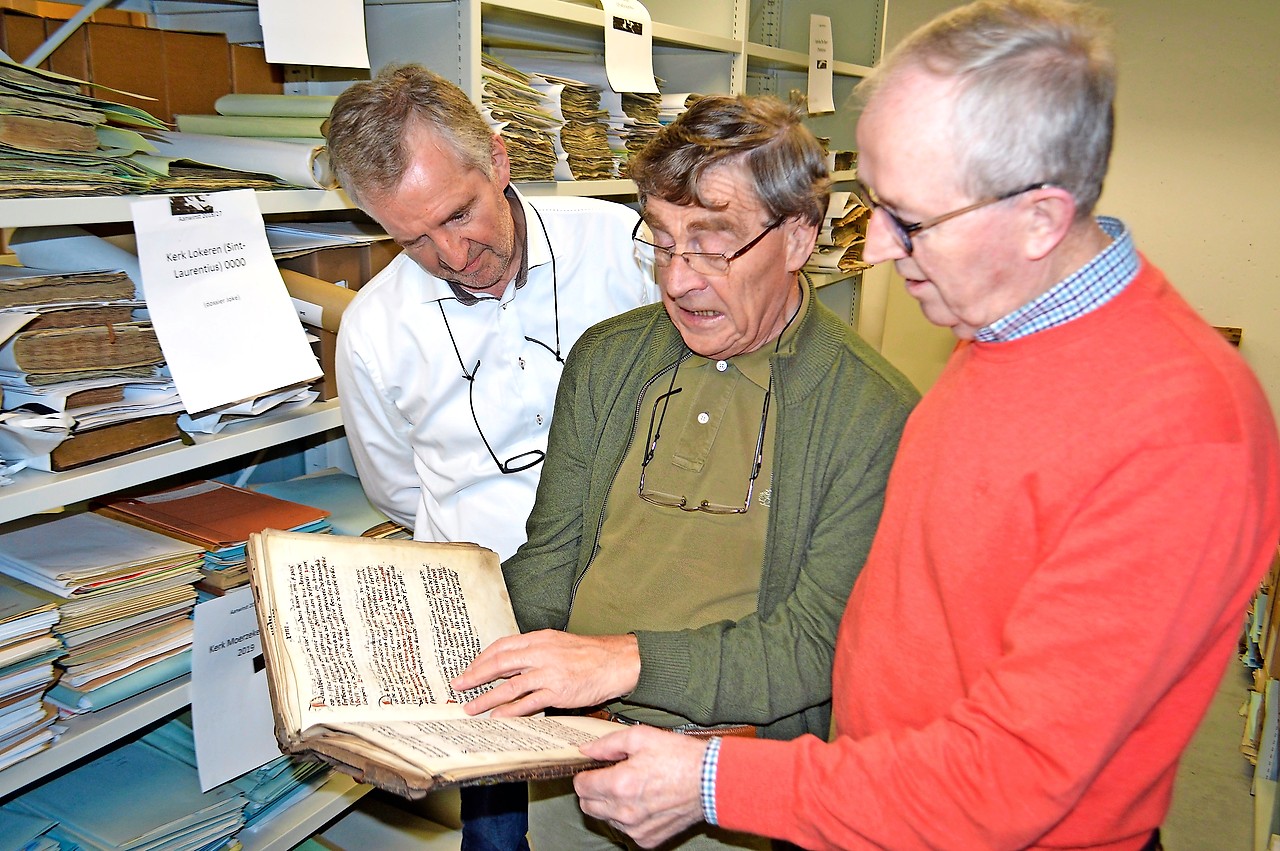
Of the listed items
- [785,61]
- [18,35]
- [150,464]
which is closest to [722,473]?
[150,464]

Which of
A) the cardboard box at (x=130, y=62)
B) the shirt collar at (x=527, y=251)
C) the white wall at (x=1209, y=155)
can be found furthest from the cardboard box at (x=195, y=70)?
the white wall at (x=1209, y=155)

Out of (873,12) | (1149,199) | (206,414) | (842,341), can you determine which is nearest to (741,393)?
(842,341)

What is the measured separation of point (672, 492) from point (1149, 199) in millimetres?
3660

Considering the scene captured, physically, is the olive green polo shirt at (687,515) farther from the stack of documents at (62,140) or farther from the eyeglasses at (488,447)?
the stack of documents at (62,140)

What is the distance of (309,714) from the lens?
923 millimetres

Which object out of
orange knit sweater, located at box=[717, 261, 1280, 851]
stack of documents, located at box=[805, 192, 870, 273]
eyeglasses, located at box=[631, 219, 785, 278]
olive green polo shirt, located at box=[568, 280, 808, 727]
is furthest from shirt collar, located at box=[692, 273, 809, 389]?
stack of documents, located at box=[805, 192, 870, 273]

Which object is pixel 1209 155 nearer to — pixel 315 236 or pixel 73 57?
pixel 315 236

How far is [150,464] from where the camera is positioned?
1261mm

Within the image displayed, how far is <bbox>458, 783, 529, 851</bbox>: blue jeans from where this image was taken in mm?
1622

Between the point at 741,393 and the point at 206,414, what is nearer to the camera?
the point at 741,393

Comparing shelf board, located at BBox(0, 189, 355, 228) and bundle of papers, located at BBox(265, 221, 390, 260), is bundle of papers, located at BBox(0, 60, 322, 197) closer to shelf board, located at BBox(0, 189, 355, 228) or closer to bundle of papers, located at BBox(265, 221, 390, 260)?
shelf board, located at BBox(0, 189, 355, 228)

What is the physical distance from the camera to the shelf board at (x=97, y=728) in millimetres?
1183

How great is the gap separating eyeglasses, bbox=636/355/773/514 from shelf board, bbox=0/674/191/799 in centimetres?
79

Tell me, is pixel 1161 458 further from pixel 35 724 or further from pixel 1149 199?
pixel 1149 199
